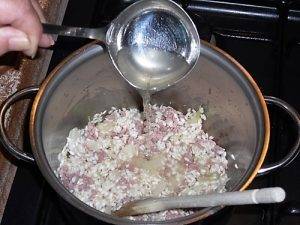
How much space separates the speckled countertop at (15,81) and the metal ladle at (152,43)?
194mm

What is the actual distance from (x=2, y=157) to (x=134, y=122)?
0.72 ft

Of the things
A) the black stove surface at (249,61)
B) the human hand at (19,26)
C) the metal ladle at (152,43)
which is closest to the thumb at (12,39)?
the human hand at (19,26)

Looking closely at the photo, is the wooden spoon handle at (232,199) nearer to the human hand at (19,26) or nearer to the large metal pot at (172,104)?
the large metal pot at (172,104)

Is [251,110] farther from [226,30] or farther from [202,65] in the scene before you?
[226,30]

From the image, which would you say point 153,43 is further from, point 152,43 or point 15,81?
point 15,81

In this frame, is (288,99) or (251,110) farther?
(288,99)

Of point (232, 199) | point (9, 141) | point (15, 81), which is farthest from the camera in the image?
point (15, 81)

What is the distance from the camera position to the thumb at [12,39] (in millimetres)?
643

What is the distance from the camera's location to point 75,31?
0.72 metres

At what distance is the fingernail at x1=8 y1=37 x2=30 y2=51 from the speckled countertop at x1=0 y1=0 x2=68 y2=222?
0.65 feet

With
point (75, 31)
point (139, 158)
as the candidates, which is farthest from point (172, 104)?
point (75, 31)

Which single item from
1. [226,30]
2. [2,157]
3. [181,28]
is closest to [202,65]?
[181,28]

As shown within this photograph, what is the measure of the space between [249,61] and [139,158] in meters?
0.27

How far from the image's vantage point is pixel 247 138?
0.79 meters
